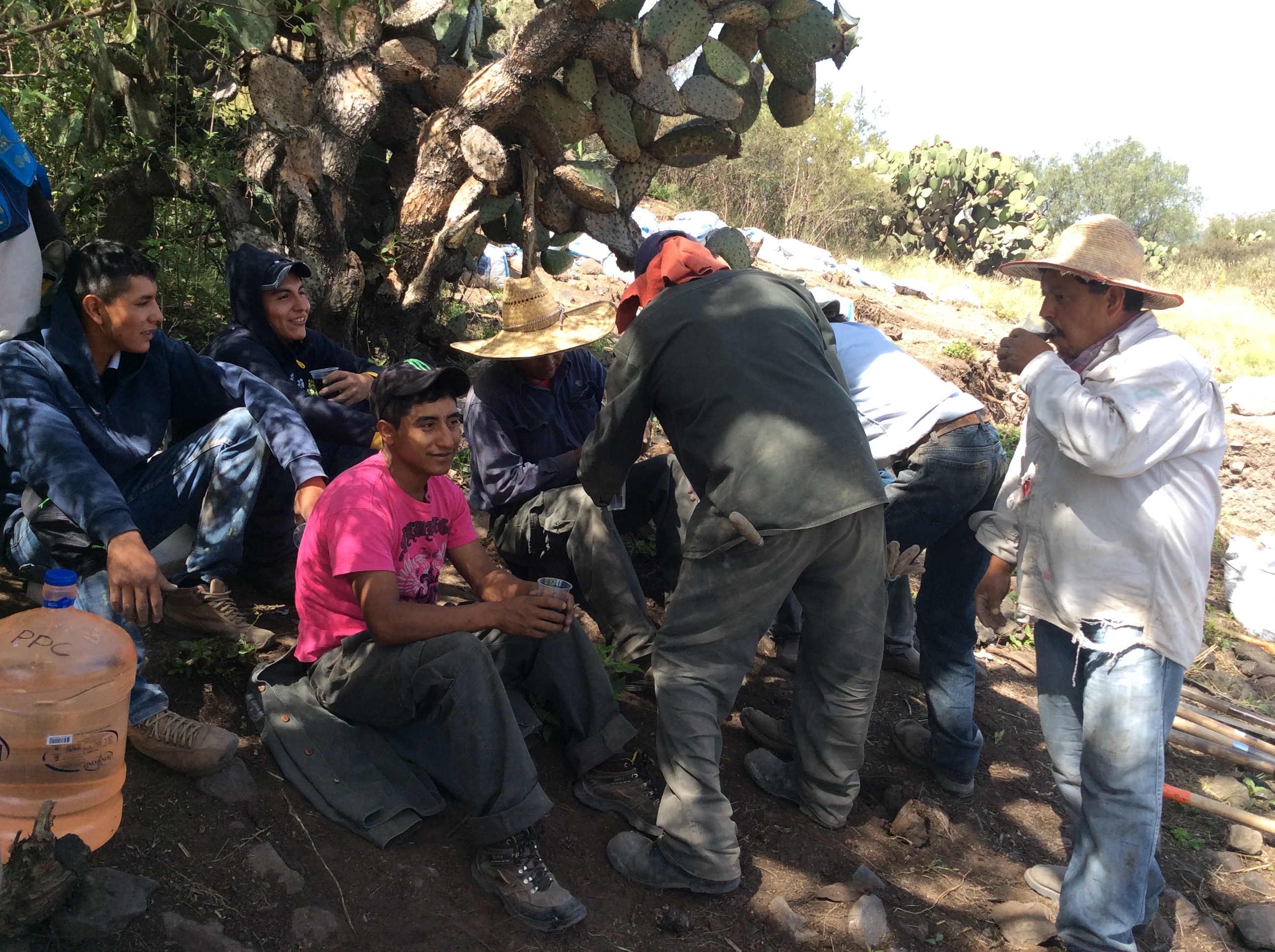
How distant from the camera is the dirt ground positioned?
2.59 m

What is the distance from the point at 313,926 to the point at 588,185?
4.12 metres

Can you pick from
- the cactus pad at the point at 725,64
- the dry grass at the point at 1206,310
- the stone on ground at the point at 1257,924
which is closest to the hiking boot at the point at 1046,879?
the stone on ground at the point at 1257,924

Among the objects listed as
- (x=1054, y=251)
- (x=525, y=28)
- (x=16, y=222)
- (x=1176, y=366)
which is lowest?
(x=16, y=222)

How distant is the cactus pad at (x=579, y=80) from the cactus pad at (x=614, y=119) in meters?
0.09

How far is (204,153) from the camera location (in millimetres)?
4844

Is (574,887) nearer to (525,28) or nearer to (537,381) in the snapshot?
(537,381)

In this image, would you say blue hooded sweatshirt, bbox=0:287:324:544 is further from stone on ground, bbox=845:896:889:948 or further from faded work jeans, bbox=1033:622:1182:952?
faded work jeans, bbox=1033:622:1182:952

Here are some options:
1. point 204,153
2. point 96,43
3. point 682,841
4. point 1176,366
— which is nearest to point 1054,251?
point 1176,366

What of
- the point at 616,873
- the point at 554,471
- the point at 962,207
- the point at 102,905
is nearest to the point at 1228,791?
the point at 616,873

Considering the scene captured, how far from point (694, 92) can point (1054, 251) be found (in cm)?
336

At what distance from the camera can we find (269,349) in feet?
13.5

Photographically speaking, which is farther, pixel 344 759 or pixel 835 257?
pixel 835 257

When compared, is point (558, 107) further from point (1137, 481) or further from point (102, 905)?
point (102, 905)

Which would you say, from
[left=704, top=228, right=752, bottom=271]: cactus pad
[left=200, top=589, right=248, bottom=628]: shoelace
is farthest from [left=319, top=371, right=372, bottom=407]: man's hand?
[left=704, top=228, right=752, bottom=271]: cactus pad
